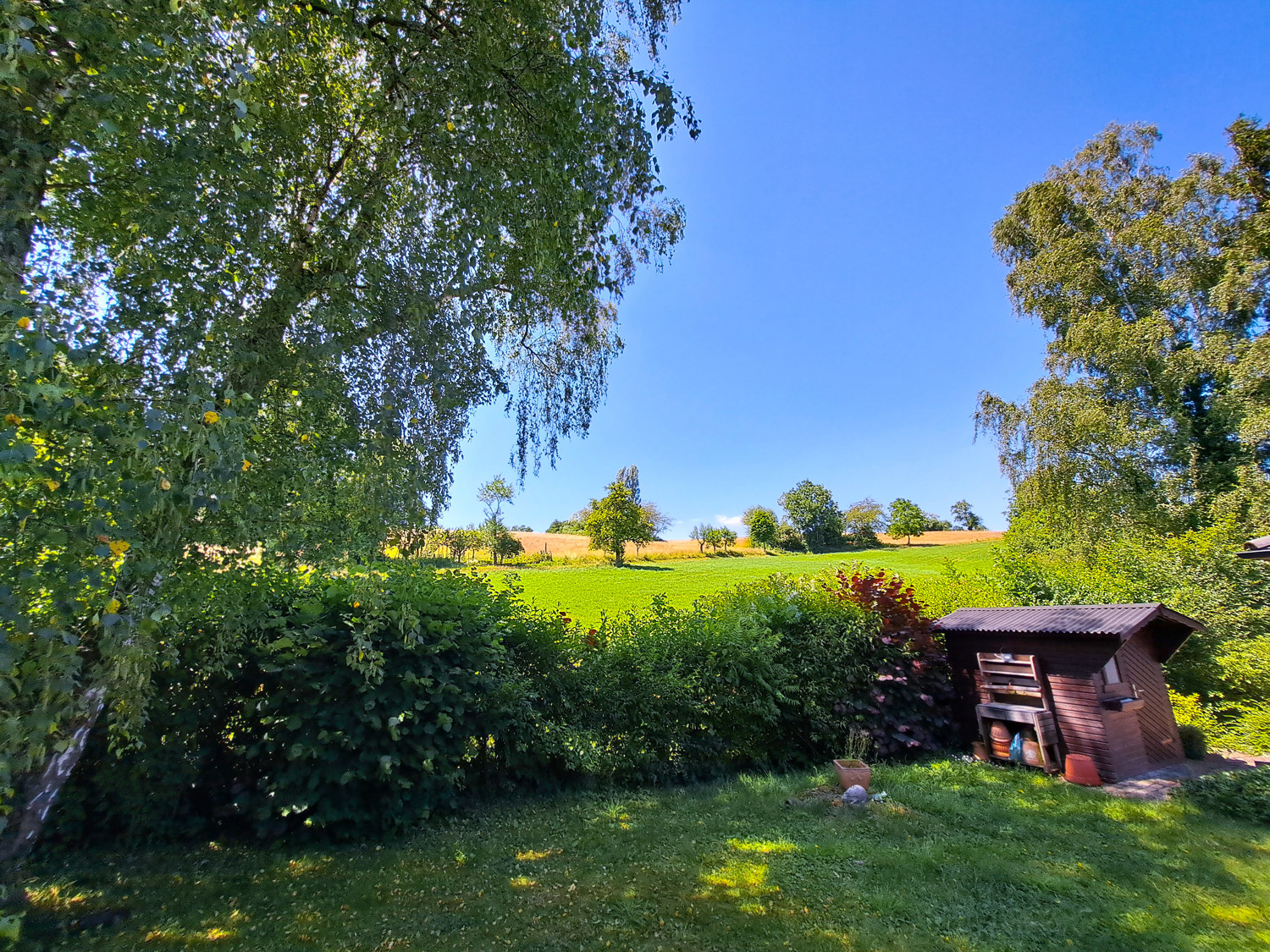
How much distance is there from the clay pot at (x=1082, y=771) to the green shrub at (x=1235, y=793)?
728 mm

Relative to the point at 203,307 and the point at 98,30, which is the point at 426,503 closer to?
the point at 203,307

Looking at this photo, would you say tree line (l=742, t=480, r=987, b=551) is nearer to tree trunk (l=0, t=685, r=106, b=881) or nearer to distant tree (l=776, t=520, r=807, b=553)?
distant tree (l=776, t=520, r=807, b=553)

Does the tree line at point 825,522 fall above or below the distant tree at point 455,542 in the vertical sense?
above

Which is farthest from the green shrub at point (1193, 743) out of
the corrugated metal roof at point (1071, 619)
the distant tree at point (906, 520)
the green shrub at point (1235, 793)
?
the distant tree at point (906, 520)

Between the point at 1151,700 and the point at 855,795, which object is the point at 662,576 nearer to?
the point at 1151,700

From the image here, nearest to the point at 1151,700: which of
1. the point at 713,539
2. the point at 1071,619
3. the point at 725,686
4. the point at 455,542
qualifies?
the point at 1071,619

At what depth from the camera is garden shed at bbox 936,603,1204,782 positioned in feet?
20.6

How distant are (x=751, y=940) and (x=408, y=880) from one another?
2602 millimetres

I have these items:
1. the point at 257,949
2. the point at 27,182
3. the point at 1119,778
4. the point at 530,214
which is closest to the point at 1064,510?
the point at 1119,778

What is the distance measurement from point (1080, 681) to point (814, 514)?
53.1 meters

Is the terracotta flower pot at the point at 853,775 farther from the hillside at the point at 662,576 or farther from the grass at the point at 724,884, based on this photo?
the hillside at the point at 662,576

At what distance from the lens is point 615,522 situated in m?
38.3

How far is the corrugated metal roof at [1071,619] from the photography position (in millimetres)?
6129

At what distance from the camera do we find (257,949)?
124 inches
